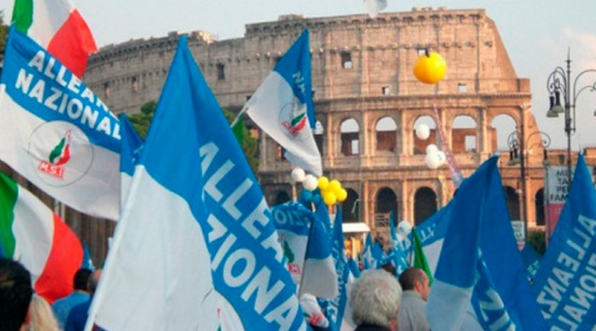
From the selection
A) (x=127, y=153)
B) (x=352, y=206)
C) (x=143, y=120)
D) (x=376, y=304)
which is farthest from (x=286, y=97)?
(x=352, y=206)

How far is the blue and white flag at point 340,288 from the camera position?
8.49m

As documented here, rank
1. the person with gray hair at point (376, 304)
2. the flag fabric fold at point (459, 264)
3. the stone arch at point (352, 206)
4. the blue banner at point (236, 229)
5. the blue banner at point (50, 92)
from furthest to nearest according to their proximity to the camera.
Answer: the stone arch at point (352, 206), the blue banner at point (50, 92), the flag fabric fold at point (459, 264), the person with gray hair at point (376, 304), the blue banner at point (236, 229)

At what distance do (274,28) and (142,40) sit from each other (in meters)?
9.27

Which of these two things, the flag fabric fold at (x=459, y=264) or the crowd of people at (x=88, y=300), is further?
the flag fabric fold at (x=459, y=264)

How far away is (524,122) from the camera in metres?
68.6

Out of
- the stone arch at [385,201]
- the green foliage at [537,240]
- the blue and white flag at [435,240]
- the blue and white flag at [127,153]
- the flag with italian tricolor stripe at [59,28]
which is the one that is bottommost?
the green foliage at [537,240]

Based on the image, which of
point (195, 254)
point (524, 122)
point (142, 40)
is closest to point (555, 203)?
point (195, 254)

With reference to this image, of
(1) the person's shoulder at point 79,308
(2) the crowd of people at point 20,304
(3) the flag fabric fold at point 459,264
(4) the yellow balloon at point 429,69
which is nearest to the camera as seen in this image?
(2) the crowd of people at point 20,304

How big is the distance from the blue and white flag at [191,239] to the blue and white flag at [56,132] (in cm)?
160

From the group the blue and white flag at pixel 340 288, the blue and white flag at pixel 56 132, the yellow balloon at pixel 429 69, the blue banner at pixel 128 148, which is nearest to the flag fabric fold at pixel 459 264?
the blue banner at pixel 128 148

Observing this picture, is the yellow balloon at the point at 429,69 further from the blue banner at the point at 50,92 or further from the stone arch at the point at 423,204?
the stone arch at the point at 423,204

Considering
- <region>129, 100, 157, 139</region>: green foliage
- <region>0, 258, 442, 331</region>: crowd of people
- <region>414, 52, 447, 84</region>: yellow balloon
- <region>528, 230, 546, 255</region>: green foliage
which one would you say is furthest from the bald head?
<region>129, 100, 157, 139</region>: green foliage

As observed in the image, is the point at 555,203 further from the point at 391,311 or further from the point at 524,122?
the point at 524,122

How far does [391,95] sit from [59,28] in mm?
62708
